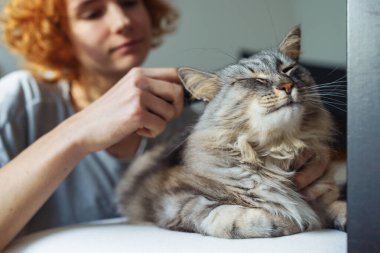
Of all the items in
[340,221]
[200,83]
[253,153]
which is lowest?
[340,221]

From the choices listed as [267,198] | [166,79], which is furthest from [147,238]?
[166,79]

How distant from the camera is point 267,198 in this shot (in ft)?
2.87

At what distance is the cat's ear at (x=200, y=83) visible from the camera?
965 mm

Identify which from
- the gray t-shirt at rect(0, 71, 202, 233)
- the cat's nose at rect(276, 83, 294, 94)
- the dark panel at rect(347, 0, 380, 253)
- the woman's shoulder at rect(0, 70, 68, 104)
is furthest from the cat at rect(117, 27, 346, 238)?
the woman's shoulder at rect(0, 70, 68, 104)

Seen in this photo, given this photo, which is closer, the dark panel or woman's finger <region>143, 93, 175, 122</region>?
the dark panel

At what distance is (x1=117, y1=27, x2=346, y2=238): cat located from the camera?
85 centimetres

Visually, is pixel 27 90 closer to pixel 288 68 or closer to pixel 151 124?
pixel 151 124

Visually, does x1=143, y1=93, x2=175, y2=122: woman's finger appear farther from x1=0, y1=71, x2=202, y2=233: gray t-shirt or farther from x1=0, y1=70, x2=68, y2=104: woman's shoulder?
x1=0, y1=70, x2=68, y2=104: woman's shoulder

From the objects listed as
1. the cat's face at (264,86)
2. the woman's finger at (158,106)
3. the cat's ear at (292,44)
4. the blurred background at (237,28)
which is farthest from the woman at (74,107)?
the blurred background at (237,28)

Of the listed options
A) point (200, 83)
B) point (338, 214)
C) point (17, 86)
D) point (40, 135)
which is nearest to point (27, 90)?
point (17, 86)

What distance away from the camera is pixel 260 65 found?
0.91 metres

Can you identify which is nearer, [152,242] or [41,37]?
[152,242]

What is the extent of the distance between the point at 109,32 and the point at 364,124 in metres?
0.90

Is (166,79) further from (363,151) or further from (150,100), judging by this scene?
(363,151)
